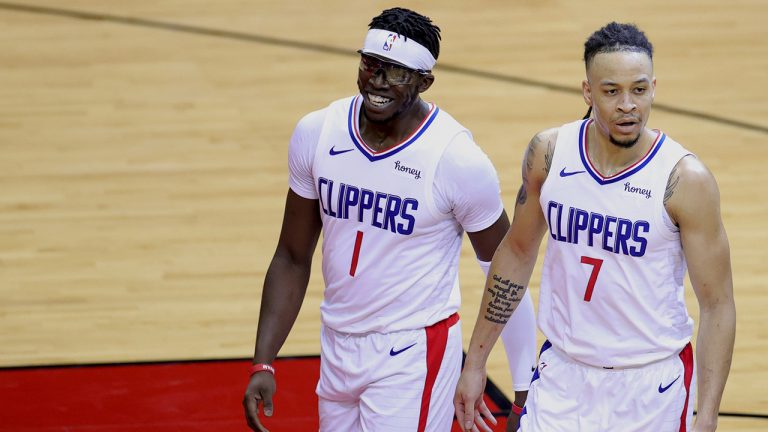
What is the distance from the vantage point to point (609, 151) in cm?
407

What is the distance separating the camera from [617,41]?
3.95 meters

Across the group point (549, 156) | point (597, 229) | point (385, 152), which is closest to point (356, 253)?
point (385, 152)

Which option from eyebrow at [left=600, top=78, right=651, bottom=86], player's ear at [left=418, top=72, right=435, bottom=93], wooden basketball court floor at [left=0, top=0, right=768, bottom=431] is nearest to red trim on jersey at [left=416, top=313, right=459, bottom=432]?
player's ear at [left=418, top=72, right=435, bottom=93]

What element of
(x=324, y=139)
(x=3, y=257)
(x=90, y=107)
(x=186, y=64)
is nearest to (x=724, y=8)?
(x=186, y=64)

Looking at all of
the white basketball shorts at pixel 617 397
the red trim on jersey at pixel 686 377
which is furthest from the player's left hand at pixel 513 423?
the red trim on jersey at pixel 686 377

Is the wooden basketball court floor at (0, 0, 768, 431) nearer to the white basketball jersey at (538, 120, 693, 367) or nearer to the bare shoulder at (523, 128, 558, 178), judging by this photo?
the white basketball jersey at (538, 120, 693, 367)

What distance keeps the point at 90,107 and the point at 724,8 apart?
20.5 feet

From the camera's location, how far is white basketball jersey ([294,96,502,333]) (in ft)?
14.4

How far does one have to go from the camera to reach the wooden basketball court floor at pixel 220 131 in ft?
24.3

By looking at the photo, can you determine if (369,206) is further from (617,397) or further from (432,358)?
Result: (617,397)

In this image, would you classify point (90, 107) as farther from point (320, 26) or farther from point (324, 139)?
point (324, 139)

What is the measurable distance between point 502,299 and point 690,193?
0.75 m

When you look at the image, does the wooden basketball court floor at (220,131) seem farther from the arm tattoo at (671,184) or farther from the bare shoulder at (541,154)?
the arm tattoo at (671,184)

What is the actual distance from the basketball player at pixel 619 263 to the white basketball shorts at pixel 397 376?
7.4 inches
